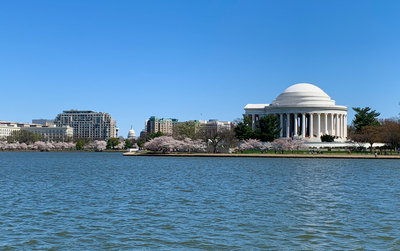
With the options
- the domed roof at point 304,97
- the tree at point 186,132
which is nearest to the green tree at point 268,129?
the domed roof at point 304,97

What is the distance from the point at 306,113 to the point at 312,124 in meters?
2.97

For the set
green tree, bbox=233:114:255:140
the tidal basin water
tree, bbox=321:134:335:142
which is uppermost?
green tree, bbox=233:114:255:140

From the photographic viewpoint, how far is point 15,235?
20.1m

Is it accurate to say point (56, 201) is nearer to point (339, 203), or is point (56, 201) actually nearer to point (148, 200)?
point (148, 200)

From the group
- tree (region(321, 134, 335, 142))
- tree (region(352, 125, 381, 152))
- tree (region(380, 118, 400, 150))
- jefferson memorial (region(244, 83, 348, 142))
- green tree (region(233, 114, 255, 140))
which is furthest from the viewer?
jefferson memorial (region(244, 83, 348, 142))

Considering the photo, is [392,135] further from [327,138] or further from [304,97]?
[304,97]

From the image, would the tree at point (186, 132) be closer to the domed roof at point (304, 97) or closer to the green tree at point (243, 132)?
the green tree at point (243, 132)

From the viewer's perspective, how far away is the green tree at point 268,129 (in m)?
118

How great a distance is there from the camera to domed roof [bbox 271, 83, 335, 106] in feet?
427

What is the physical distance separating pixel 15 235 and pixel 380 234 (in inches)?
526

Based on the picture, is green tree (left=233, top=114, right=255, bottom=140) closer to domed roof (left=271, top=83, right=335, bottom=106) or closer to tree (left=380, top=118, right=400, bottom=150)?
domed roof (left=271, top=83, right=335, bottom=106)

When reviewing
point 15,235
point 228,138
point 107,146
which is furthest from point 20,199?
point 107,146

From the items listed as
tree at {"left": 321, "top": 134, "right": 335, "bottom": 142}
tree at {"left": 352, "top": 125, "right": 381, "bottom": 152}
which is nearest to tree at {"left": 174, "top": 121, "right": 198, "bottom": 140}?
tree at {"left": 321, "top": 134, "right": 335, "bottom": 142}

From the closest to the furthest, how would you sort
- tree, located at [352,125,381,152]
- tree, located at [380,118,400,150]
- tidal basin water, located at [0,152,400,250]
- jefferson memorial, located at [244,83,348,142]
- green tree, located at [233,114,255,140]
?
tidal basin water, located at [0,152,400,250]
tree, located at [380,118,400,150]
tree, located at [352,125,381,152]
green tree, located at [233,114,255,140]
jefferson memorial, located at [244,83,348,142]
